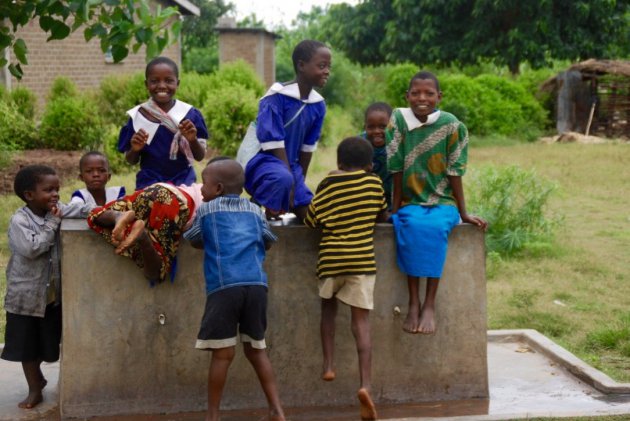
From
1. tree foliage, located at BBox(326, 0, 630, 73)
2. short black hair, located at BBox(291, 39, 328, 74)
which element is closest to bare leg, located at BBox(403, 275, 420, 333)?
short black hair, located at BBox(291, 39, 328, 74)

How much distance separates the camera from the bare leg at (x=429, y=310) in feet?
17.6

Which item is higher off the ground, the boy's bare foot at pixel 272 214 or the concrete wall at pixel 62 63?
the boy's bare foot at pixel 272 214

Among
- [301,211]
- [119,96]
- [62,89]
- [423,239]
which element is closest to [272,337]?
[301,211]

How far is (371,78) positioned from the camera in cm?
3588

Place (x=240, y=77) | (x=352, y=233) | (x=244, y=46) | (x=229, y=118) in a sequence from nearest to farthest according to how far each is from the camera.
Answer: (x=352, y=233) < (x=229, y=118) < (x=240, y=77) < (x=244, y=46)

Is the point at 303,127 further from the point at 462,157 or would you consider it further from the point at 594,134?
the point at 594,134

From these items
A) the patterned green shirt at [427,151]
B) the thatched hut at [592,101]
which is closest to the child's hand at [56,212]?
the patterned green shirt at [427,151]

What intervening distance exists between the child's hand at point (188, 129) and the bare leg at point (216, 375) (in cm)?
128

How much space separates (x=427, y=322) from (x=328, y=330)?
21.7 inches

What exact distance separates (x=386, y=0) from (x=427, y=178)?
94.4 ft

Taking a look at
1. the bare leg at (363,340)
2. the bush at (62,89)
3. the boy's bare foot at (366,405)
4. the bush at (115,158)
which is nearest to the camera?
the boy's bare foot at (366,405)

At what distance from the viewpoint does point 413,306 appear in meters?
5.42

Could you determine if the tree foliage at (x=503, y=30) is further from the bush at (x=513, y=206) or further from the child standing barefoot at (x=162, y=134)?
the child standing barefoot at (x=162, y=134)

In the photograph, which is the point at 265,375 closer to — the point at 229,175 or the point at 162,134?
the point at 229,175
